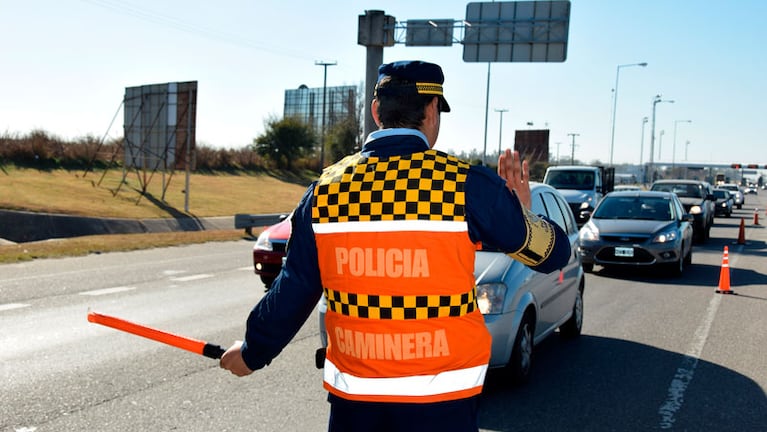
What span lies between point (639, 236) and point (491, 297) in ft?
28.7

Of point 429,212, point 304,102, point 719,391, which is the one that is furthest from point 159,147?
point 304,102

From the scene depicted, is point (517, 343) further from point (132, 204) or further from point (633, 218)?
point (132, 204)

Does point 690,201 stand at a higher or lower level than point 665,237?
higher

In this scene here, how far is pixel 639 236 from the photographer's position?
45.4 ft

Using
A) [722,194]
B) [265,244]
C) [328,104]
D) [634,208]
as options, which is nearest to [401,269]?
[265,244]

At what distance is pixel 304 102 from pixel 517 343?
87.6 m

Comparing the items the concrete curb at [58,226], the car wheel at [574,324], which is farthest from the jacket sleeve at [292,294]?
the concrete curb at [58,226]

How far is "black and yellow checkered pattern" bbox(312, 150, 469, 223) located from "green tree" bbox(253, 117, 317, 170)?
55881mm

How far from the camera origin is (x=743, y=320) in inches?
376

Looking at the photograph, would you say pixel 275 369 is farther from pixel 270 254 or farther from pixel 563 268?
pixel 270 254

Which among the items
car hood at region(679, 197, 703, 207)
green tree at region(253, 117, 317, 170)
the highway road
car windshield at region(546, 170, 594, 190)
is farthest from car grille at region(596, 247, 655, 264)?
green tree at region(253, 117, 317, 170)

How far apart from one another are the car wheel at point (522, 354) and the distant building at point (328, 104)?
59.6 metres

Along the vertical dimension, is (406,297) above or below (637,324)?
above

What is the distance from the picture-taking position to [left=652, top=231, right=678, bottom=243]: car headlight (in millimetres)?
13695
